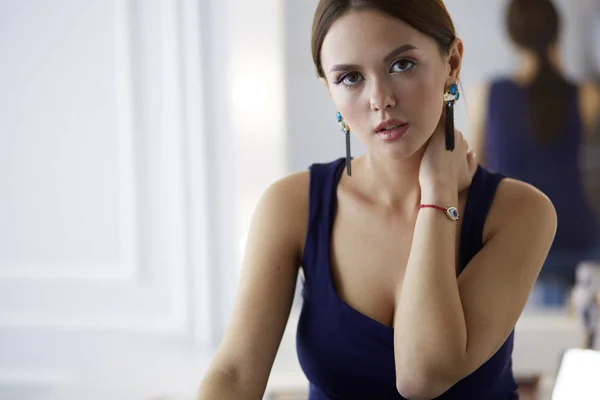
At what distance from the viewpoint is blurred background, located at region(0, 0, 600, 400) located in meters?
2.65

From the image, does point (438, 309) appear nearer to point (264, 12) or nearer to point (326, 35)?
point (326, 35)

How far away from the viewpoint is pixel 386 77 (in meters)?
1.10

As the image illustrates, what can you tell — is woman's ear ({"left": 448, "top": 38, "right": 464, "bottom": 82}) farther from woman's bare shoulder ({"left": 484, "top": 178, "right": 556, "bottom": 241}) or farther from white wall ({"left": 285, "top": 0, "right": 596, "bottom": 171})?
white wall ({"left": 285, "top": 0, "right": 596, "bottom": 171})

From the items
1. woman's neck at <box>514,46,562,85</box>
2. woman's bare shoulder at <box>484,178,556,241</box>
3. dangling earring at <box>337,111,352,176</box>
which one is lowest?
woman's bare shoulder at <box>484,178,556,241</box>

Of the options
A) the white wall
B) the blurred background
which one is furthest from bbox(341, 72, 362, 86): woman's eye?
the white wall

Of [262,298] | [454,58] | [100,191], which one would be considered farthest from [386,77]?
[100,191]

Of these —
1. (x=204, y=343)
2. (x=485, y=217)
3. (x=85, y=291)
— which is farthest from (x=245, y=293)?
(x=85, y=291)

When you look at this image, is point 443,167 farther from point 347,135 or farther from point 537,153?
point 537,153

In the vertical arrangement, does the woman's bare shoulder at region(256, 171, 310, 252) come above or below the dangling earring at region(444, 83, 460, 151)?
below

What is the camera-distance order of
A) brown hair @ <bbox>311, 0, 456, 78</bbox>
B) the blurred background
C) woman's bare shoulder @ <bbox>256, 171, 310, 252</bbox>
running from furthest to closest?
the blurred background
woman's bare shoulder @ <bbox>256, 171, 310, 252</bbox>
brown hair @ <bbox>311, 0, 456, 78</bbox>

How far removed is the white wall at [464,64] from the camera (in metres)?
2.98

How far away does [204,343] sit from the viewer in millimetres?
2750

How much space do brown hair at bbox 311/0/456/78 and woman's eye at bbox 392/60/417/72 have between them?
50 mm

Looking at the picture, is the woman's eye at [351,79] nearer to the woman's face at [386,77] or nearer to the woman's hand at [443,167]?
the woman's face at [386,77]
